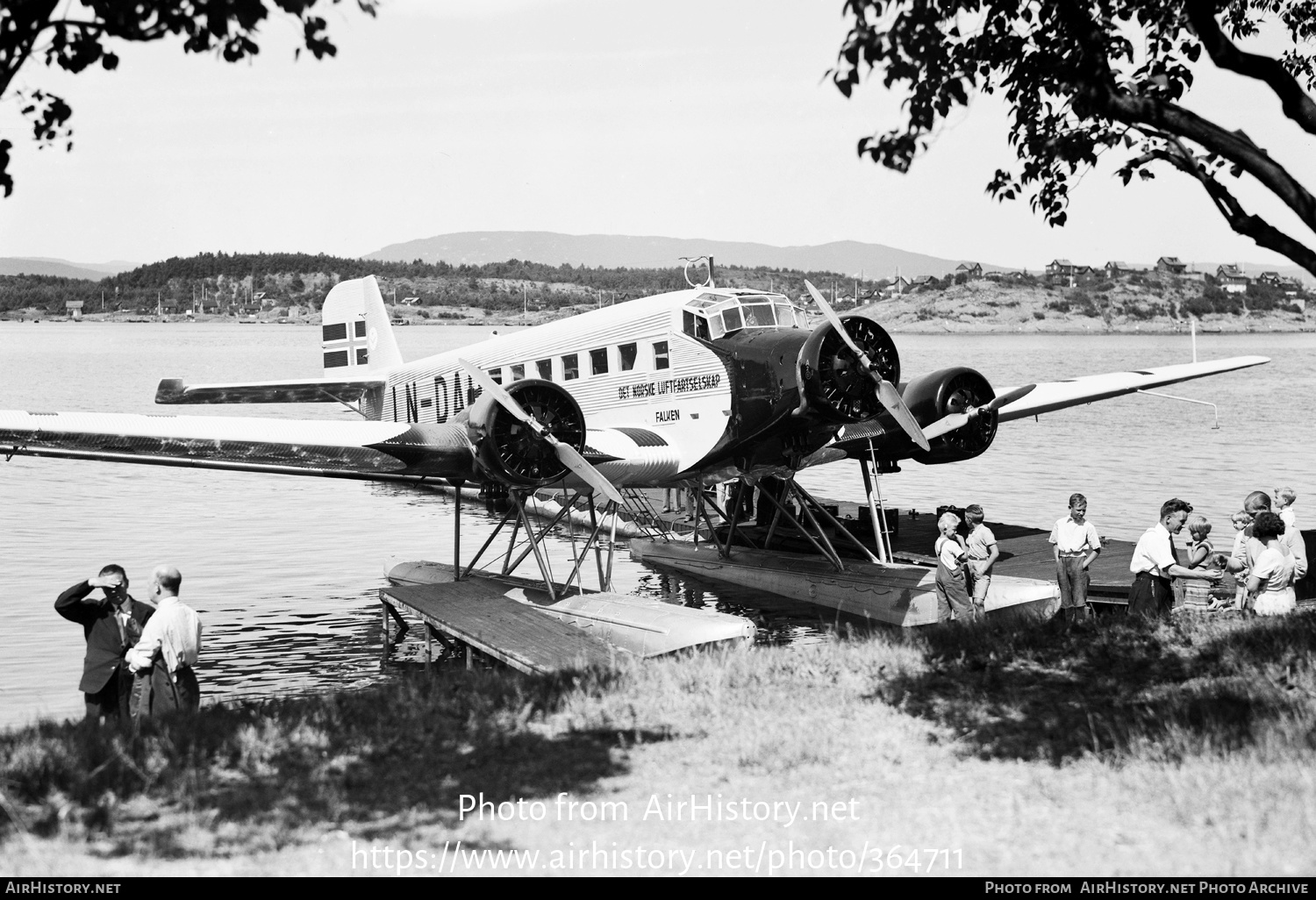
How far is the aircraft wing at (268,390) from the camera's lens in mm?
25422

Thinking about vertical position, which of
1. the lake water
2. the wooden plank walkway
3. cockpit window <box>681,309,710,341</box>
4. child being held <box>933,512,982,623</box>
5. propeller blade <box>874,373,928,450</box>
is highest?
cockpit window <box>681,309,710,341</box>

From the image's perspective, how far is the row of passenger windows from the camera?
20.0 meters

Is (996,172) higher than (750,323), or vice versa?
(996,172)

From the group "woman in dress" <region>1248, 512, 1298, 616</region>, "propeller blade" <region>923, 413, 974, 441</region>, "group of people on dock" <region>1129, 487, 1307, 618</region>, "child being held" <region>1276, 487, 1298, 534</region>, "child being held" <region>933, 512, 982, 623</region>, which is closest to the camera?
"woman in dress" <region>1248, 512, 1298, 616</region>

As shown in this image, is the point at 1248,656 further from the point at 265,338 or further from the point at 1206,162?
the point at 265,338

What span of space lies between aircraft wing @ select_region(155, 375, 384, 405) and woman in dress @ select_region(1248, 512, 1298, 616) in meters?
19.5

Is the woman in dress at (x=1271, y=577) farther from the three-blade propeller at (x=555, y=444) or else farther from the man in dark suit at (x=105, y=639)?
the man in dark suit at (x=105, y=639)

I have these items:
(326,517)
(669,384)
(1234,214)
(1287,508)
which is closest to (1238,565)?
(1287,508)

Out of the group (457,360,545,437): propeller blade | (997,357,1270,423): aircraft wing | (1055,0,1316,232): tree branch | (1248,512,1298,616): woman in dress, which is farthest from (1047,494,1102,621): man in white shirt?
(997,357,1270,423): aircraft wing

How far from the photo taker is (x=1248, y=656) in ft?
31.6

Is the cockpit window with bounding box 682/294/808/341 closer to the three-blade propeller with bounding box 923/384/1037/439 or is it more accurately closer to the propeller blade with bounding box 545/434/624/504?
the three-blade propeller with bounding box 923/384/1037/439

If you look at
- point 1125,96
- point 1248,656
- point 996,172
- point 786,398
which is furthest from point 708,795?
point 786,398

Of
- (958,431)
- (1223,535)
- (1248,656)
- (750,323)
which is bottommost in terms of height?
(1223,535)

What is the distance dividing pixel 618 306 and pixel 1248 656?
13.8 m
